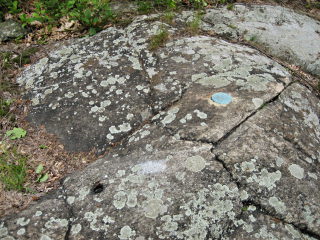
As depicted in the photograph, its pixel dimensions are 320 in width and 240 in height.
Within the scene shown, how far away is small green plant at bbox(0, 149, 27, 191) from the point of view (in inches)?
131

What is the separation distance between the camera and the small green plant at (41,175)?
345cm

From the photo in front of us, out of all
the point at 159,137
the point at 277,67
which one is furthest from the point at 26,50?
the point at 277,67

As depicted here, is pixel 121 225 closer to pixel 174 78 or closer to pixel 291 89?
pixel 174 78

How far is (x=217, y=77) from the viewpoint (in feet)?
13.8

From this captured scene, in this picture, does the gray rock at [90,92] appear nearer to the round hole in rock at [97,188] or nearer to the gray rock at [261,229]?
the round hole in rock at [97,188]

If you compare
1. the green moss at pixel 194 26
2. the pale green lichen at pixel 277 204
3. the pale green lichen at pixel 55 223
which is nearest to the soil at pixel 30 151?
the pale green lichen at pixel 55 223

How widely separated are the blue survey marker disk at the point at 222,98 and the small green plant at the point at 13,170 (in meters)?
2.37

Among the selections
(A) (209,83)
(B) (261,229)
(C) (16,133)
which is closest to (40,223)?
(C) (16,133)

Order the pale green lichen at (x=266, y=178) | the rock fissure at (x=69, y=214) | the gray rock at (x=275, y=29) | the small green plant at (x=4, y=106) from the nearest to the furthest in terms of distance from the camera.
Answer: the rock fissure at (x=69, y=214) → the pale green lichen at (x=266, y=178) → the small green plant at (x=4, y=106) → the gray rock at (x=275, y=29)

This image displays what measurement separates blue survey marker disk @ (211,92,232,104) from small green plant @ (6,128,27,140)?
2402mm

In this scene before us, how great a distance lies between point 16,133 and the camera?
152 inches

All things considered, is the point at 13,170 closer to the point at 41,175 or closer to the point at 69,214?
the point at 41,175

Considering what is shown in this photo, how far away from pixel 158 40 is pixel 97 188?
2.63 metres

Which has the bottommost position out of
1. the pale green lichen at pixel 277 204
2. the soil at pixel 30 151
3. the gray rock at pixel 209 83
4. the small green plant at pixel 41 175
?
the small green plant at pixel 41 175
